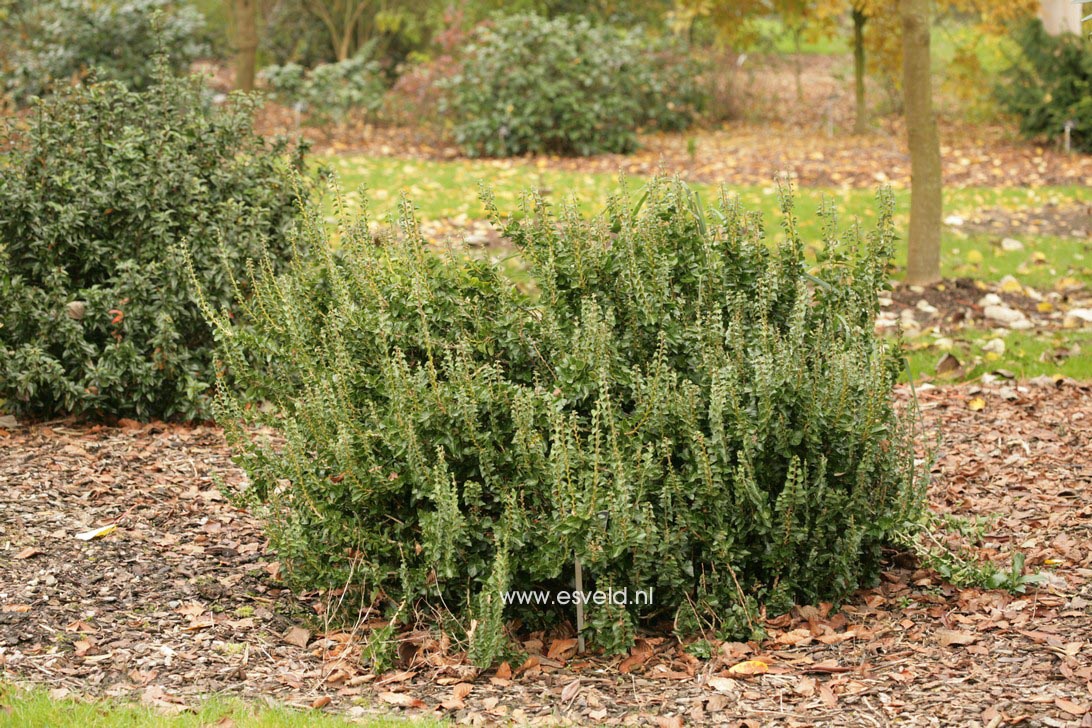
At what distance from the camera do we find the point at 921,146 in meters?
8.62

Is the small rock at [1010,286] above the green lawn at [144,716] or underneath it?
above

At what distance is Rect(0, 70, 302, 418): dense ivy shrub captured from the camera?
234 inches

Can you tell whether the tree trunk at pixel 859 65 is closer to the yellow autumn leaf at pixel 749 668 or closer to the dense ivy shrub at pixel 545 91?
the dense ivy shrub at pixel 545 91

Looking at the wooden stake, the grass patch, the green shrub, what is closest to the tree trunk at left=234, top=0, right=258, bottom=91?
the green shrub

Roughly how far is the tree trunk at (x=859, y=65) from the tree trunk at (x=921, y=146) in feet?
24.5

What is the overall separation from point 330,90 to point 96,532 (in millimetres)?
12589

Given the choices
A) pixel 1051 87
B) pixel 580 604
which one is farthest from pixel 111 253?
pixel 1051 87

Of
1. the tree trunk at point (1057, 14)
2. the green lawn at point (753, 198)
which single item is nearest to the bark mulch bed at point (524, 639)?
the green lawn at point (753, 198)

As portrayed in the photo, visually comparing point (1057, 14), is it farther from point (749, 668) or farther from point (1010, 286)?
point (749, 668)

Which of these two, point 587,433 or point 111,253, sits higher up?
point 111,253

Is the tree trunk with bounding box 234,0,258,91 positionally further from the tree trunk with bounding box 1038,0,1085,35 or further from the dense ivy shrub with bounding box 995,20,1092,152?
the tree trunk with bounding box 1038,0,1085,35

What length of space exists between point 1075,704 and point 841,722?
647 mm

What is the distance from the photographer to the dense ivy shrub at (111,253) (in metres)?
5.95

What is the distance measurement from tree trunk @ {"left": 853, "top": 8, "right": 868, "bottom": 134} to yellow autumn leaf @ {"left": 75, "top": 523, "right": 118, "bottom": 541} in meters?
13.1
